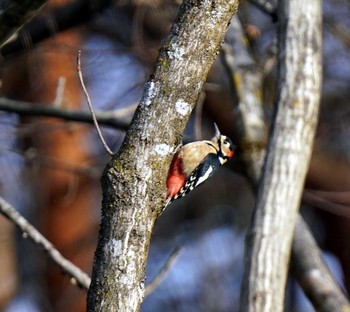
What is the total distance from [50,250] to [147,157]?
1548 millimetres

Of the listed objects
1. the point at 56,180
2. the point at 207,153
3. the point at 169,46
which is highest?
the point at 56,180

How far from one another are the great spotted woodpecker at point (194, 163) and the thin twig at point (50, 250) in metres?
0.45

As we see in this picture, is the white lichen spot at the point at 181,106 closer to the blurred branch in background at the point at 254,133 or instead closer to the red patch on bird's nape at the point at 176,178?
the red patch on bird's nape at the point at 176,178

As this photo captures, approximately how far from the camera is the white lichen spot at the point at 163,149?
257 centimetres

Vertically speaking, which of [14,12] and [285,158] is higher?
[285,158]

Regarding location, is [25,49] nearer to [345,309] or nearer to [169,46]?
[345,309]

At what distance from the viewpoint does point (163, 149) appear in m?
2.57

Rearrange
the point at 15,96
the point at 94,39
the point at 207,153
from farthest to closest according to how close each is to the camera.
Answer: the point at 15,96 → the point at 94,39 → the point at 207,153

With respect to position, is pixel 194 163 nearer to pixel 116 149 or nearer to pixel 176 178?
pixel 176 178

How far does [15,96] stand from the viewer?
8570mm

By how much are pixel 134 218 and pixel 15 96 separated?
625cm

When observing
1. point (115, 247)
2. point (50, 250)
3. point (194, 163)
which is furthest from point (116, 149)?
point (115, 247)

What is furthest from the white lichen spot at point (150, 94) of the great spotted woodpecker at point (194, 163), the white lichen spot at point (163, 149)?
the great spotted woodpecker at point (194, 163)

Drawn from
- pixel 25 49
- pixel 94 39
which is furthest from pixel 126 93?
pixel 25 49
